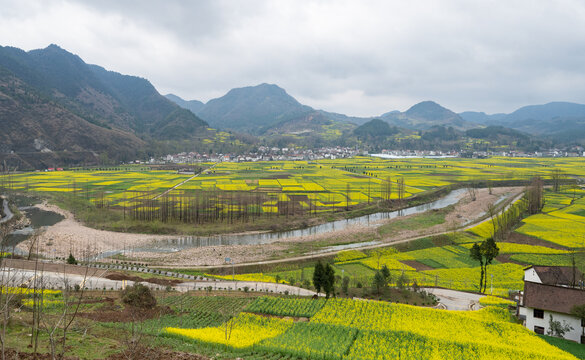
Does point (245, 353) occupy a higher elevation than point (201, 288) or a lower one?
higher

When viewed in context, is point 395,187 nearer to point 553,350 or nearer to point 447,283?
point 447,283

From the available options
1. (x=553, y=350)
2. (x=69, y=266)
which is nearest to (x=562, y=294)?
(x=553, y=350)

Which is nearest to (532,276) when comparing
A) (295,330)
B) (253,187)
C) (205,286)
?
(295,330)

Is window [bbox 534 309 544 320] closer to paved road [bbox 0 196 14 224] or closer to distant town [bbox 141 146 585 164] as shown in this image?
paved road [bbox 0 196 14 224]

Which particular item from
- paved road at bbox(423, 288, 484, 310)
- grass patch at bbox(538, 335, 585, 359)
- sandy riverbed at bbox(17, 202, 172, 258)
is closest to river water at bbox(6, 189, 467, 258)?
sandy riverbed at bbox(17, 202, 172, 258)

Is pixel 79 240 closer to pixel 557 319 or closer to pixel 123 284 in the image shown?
pixel 123 284

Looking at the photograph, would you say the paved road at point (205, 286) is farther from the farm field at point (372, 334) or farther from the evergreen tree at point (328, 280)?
the farm field at point (372, 334)

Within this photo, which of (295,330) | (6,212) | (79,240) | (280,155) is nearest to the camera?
(295,330)
